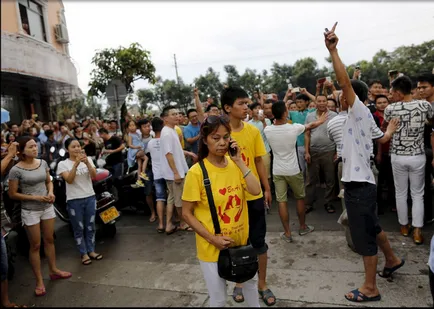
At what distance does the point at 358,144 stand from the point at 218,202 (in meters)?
1.31

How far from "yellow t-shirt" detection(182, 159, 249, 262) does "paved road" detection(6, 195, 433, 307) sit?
0.56 metres

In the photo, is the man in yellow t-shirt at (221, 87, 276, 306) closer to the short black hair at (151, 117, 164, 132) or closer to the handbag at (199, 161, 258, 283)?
the handbag at (199, 161, 258, 283)

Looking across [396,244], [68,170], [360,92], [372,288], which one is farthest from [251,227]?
[68,170]

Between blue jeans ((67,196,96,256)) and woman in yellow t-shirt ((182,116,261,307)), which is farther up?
woman in yellow t-shirt ((182,116,261,307))

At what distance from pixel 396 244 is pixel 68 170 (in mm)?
3769

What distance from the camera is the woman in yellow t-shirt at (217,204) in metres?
2.00

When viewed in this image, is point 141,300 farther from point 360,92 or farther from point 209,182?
point 360,92

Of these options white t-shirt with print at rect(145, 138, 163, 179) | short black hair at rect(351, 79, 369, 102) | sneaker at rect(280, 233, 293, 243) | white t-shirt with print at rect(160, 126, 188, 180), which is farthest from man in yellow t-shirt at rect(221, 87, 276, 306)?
white t-shirt with print at rect(145, 138, 163, 179)

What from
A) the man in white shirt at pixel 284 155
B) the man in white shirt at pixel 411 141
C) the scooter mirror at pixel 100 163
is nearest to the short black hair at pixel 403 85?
the man in white shirt at pixel 411 141

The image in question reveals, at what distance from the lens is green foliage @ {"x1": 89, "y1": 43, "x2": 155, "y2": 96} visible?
359 cm

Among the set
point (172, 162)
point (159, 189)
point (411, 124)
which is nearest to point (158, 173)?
point (159, 189)

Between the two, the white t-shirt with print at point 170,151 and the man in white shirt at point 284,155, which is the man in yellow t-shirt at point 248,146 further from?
the white t-shirt with print at point 170,151

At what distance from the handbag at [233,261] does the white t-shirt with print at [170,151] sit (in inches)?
100

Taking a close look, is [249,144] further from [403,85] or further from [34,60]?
[403,85]
